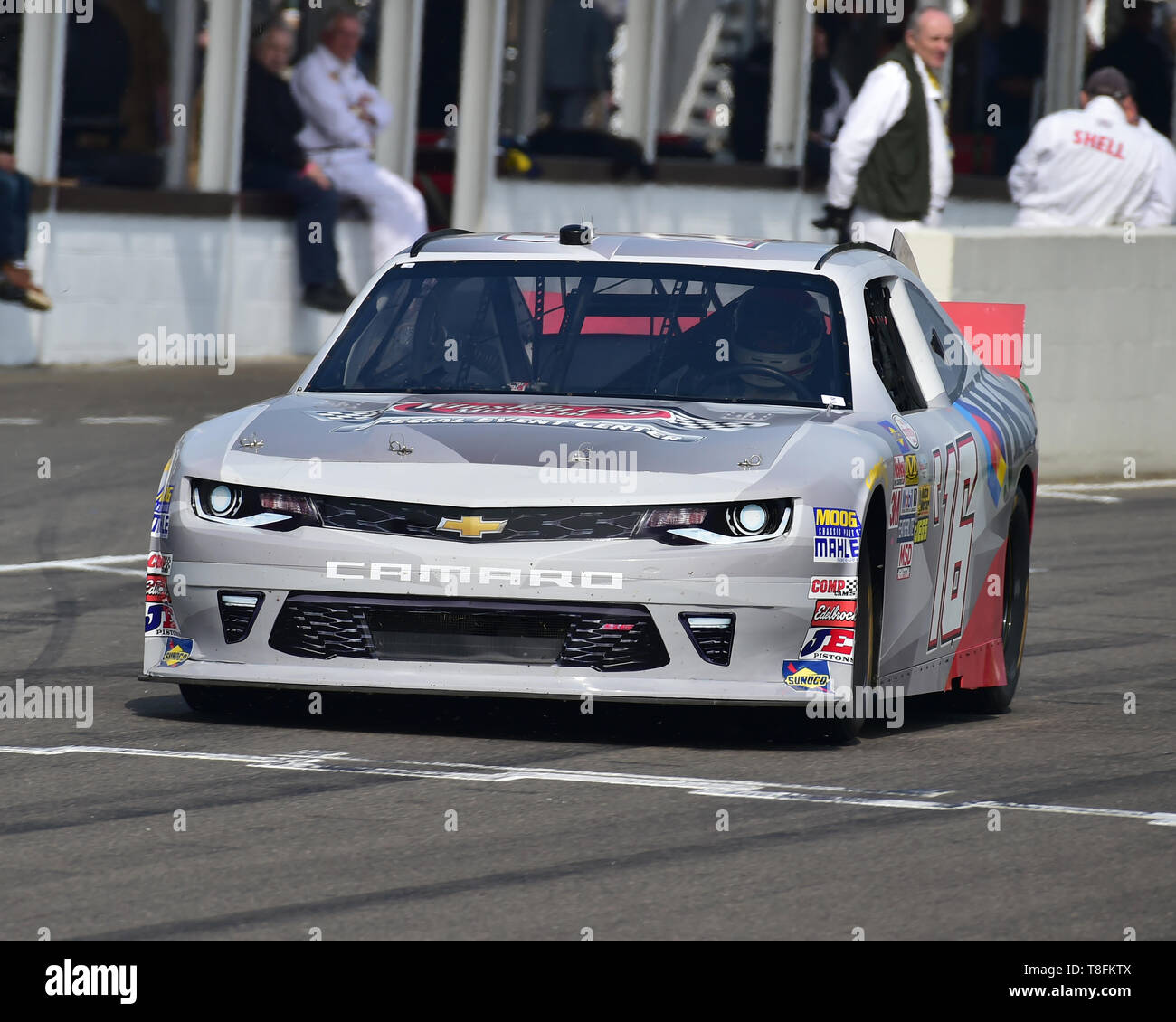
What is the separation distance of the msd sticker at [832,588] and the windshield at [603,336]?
2.99 ft

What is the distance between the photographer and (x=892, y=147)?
17375 mm

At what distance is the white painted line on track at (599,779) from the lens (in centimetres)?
696

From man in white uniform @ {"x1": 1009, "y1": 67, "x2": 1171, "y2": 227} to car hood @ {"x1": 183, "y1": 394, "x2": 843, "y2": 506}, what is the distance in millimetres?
10792

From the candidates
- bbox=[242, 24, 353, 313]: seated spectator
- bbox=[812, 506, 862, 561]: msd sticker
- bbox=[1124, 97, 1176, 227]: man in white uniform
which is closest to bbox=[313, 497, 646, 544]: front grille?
bbox=[812, 506, 862, 561]: msd sticker

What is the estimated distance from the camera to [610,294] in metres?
8.59

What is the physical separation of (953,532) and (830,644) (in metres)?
1.16

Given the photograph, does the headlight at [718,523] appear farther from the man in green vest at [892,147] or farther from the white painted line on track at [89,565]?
the man in green vest at [892,147]

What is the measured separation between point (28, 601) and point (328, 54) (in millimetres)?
11429

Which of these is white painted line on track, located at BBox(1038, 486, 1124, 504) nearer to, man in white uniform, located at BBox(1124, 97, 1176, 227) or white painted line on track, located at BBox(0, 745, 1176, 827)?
man in white uniform, located at BBox(1124, 97, 1176, 227)

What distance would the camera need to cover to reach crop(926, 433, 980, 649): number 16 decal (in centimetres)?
838

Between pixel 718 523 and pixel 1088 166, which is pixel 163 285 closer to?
pixel 1088 166

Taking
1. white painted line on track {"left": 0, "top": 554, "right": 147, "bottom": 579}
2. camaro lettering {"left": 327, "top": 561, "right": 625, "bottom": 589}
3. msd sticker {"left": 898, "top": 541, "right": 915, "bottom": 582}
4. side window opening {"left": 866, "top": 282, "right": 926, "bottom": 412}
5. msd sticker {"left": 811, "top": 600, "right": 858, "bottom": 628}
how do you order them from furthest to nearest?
white painted line on track {"left": 0, "top": 554, "right": 147, "bottom": 579} < side window opening {"left": 866, "top": 282, "right": 926, "bottom": 412} < msd sticker {"left": 898, "top": 541, "right": 915, "bottom": 582} < msd sticker {"left": 811, "top": 600, "right": 858, "bottom": 628} < camaro lettering {"left": 327, "top": 561, "right": 625, "bottom": 589}
